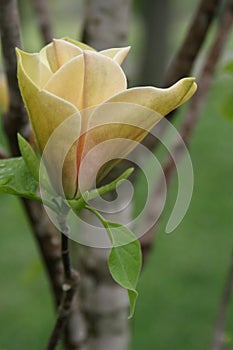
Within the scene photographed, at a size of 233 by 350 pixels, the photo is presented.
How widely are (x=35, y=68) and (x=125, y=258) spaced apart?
0.58 feet

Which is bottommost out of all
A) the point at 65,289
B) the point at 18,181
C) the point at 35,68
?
the point at 65,289

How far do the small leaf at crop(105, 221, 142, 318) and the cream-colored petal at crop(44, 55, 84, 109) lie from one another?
0.38 ft

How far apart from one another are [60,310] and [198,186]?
13.2 feet

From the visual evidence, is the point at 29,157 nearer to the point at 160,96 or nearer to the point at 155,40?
the point at 160,96

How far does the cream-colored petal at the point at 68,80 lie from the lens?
56 cm

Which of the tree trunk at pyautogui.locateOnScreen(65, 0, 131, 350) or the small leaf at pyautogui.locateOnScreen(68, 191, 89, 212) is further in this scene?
the tree trunk at pyautogui.locateOnScreen(65, 0, 131, 350)

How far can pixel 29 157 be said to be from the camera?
0.61 m

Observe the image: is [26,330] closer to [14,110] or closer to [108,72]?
[14,110]

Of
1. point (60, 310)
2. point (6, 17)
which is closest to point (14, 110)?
point (6, 17)

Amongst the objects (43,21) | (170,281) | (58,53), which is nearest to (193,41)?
(43,21)

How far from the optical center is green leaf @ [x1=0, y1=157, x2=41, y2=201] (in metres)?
0.60

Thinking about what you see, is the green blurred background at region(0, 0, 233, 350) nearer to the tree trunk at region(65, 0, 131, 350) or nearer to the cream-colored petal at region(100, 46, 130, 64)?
the tree trunk at region(65, 0, 131, 350)

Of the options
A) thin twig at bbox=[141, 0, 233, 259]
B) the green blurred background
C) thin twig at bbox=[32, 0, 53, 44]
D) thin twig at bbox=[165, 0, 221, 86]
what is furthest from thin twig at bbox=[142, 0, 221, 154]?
the green blurred background

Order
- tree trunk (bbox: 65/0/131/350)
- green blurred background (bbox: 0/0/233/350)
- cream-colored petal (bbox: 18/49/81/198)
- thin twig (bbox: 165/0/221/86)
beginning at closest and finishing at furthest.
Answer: cream-colored petal (bbox: 18/49/81/198), thin twig (bbox: 165/0/221/86), tree trunk (bbox: 65/0/131/350), green blurred background (bbox: 0/0/233/350)
